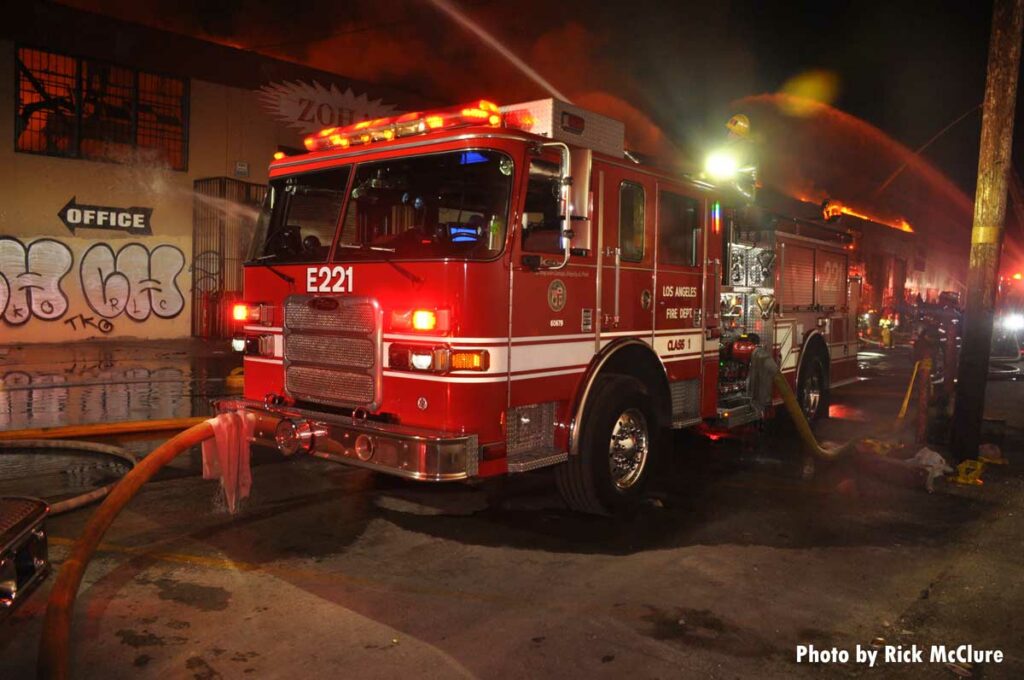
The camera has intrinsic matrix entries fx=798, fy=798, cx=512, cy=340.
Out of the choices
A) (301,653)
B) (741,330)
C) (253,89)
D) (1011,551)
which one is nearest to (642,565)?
(301,653)

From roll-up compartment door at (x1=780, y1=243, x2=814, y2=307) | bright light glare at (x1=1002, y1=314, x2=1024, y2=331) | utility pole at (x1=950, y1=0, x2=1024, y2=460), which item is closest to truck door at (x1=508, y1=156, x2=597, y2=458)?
roll-up compartment door at (x1=780, y1=243, x2=814, y2=307)

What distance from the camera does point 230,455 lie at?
Result: 5.05 meters

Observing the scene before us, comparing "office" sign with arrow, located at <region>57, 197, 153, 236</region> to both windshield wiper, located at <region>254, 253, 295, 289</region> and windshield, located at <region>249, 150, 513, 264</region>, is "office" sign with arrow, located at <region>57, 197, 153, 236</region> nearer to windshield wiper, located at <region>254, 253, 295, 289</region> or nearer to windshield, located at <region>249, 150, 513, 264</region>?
windshield, located at <region>249, 150, 513, 264</region>

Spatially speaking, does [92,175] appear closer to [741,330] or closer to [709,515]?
[741,330]

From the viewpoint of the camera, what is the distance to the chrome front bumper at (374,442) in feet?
14.7

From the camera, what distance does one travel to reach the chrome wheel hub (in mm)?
5914

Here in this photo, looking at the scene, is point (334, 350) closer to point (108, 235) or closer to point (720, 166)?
point (720, 166)

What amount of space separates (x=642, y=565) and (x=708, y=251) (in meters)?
3.09

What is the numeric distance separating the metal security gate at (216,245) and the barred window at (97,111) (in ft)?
3.34

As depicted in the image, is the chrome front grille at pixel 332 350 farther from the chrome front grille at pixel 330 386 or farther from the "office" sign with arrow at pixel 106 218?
the "office" sign with arrow at pixel 106 218

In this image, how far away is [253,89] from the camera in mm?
20141

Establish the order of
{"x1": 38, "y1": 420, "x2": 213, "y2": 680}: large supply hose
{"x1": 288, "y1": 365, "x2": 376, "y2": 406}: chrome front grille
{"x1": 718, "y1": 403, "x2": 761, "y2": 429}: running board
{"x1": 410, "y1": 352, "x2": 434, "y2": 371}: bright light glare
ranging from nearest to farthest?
{"x1": 38, "y1": 420, "x2": 213, "y2": 680}: large supply hose < {"x1": 410, "y1": 352, "x2": 434, "y2": 371}: bright light glare < {"x1": 288, "y1": 365, "x2": 376, "y2": 406}: chrome front grille < {"x1": 718, "y1": 403, "x2": 761, "y2": 429}: running board

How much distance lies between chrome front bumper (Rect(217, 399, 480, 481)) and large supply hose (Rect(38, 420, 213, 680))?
88 centimetres

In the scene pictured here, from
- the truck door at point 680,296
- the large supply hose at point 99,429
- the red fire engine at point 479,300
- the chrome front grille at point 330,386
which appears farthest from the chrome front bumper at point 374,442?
the large supply hose at point 99,429
